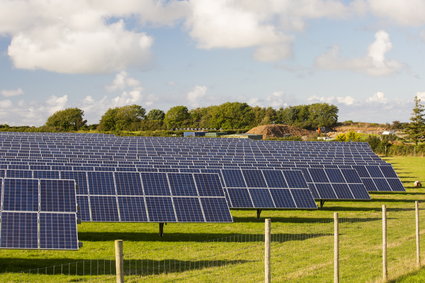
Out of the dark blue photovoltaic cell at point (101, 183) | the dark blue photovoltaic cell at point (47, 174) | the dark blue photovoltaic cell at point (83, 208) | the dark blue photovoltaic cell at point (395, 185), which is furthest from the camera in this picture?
the dark blue photovoltaic cell at point (395, 185)

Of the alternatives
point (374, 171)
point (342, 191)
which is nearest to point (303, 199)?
point (342, 191)

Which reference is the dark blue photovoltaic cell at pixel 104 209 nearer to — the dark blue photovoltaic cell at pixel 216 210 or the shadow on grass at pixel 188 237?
the shadow on grass at pixel 188 237

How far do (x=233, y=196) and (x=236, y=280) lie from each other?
1037 centimetres

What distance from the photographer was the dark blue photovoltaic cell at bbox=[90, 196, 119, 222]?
18605mm

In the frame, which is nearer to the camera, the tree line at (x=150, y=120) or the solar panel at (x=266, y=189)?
the solar panel at (x=266, y=189)

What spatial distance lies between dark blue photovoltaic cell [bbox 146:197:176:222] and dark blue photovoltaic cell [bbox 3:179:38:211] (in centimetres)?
412

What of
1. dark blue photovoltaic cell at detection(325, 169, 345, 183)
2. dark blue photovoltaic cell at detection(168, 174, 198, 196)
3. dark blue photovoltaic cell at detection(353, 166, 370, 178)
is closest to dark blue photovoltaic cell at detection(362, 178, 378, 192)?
dark blue photovoltaic cell at detection(353, 166, 370, 178)

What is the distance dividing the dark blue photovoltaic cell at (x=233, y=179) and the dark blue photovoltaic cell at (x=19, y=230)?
11136mm

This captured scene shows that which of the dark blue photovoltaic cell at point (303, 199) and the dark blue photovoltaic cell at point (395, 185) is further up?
the dark blue photovoltaic cell at point (303, 199)

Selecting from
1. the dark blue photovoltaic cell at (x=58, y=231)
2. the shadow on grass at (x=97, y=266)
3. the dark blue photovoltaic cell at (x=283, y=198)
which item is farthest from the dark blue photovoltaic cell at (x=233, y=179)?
the dark blue photovoltaic cell at (x=58, y=231)

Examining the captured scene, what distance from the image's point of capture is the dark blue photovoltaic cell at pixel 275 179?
25.0 meters

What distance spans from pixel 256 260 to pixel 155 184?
5721 millimetres

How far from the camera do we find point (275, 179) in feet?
83.6

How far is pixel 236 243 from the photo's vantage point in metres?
19.9
